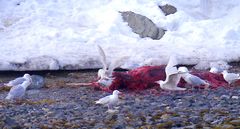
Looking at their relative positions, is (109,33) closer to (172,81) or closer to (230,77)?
(230,77)

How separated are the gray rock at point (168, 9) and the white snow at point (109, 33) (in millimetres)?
128

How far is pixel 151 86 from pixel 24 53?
137 inches

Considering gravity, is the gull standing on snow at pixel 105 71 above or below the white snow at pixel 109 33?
below

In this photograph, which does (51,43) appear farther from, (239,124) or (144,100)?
(239,124)

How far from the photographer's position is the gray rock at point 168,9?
13094 mm

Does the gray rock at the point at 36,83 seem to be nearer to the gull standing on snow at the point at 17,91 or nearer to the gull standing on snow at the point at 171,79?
the gull standing on snow at the point at 17,91

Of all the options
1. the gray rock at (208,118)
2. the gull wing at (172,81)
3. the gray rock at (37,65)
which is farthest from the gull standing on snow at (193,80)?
the gray rock at (37,65)

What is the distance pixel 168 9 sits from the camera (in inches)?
518

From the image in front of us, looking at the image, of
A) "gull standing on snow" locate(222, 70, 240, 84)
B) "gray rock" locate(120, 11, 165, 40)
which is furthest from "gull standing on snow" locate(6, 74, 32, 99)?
"gray rock" locate(120, 11, 165, 40)

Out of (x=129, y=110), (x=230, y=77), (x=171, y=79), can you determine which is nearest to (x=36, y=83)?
(x=171, y=79)

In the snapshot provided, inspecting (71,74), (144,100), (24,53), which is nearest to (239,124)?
(144,100)

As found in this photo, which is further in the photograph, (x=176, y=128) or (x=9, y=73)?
(x=9, y=73)

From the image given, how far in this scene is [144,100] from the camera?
23.2 feet

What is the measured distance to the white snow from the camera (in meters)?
10.9
